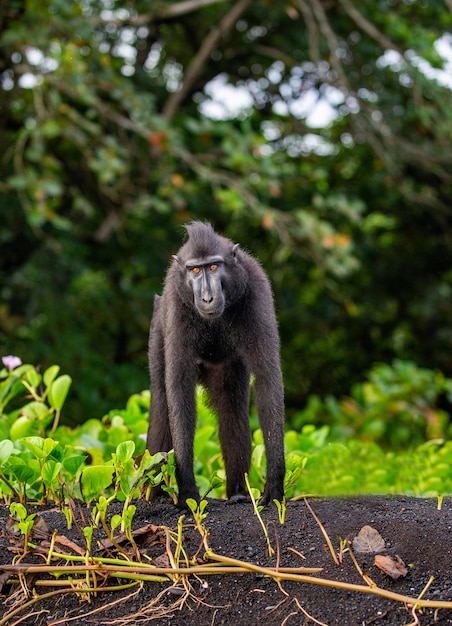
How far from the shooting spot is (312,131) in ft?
36.3

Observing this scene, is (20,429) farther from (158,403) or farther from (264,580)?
(264,580)

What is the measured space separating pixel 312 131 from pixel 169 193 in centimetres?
266

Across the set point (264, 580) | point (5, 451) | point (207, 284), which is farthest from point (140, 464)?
point (207, 284)

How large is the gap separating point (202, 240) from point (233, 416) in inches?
36.6

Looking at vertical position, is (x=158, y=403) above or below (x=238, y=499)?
above

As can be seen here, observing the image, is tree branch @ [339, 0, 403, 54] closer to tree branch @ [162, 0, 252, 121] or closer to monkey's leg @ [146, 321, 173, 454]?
tree branch @ [162, 0, 252, 121]

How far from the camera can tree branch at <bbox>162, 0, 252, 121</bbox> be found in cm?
1025

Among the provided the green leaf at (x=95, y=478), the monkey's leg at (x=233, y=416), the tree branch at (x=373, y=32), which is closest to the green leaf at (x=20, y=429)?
the monkey's leg at (x=233, y=416)

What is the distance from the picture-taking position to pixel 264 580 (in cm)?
325

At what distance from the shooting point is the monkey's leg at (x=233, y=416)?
4629mm

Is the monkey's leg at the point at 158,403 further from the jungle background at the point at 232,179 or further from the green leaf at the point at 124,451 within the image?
the jungle background at the point at 232,179

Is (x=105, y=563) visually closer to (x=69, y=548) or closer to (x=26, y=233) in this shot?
(x=69, y=548)

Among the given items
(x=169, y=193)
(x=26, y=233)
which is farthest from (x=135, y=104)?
(x=26, y=233)

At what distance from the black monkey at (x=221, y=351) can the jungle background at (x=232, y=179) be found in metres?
3.61
